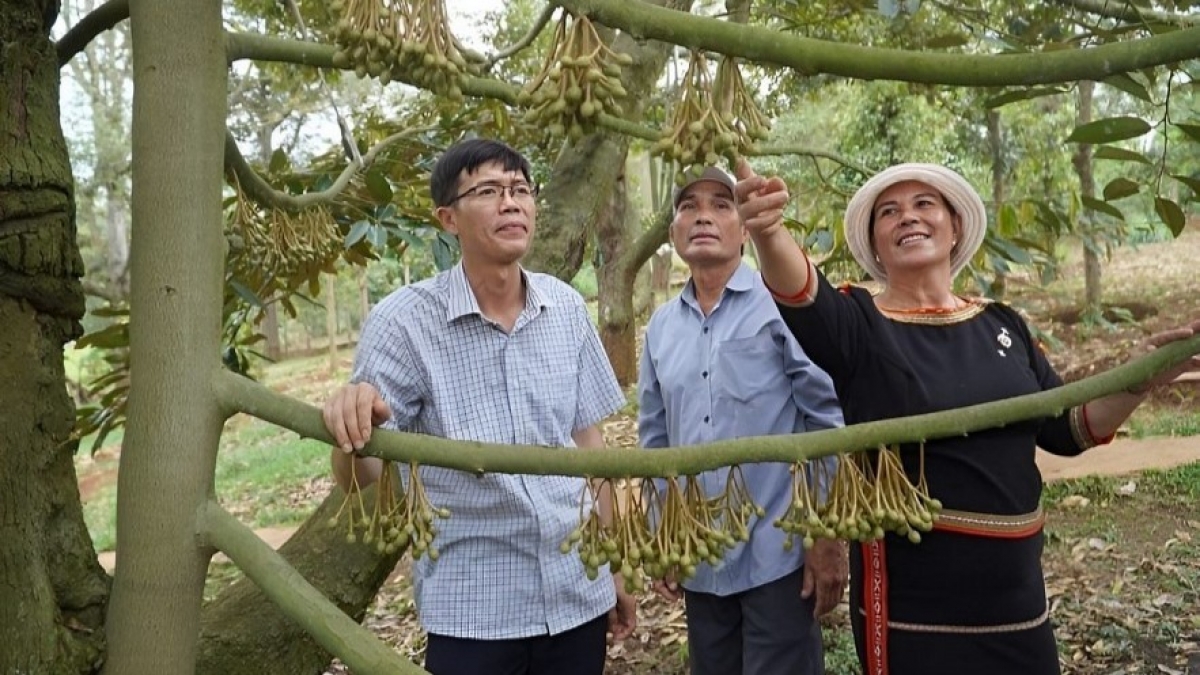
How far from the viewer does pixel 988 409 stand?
3.07 feet

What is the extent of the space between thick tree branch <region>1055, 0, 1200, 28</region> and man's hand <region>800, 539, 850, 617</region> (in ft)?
3.66

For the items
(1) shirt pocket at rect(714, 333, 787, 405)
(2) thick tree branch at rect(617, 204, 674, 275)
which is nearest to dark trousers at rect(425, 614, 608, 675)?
(1) shirt pocket at rect(714, 333, 787, 405)

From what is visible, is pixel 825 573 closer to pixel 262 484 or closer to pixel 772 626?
pixel 772 626

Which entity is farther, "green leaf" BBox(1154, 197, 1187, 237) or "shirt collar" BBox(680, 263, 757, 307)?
"shirt collar" BBox(680, 263, 757, 307)

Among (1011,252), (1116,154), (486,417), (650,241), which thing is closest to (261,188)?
(486,417)

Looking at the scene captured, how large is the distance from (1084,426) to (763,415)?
0.63 meters

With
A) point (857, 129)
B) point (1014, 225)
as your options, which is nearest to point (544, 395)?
point (1014, 225)

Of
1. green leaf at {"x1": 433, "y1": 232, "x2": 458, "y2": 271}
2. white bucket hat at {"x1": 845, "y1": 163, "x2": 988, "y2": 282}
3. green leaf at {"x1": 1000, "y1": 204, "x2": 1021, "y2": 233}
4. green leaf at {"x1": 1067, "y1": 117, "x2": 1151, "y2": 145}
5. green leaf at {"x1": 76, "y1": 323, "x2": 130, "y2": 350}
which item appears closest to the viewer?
green leaf at {"x1": 1067, "y1": 117, "x2": 1151, "y2": 145}

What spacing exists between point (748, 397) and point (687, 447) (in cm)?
126

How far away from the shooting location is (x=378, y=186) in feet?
6.78

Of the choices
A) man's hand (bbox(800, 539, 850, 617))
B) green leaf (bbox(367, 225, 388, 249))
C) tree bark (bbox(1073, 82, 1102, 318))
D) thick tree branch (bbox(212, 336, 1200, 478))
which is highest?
tree bark (bbox(1073, 82, 1102, 318))

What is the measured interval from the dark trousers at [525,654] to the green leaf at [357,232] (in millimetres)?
806

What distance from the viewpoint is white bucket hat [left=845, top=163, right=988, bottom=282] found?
1.83 meters

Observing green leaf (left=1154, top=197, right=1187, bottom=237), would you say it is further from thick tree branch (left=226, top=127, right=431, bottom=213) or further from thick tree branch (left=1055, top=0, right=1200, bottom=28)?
thick tree branch (left=226, top=127, right=431, bottom=213)
